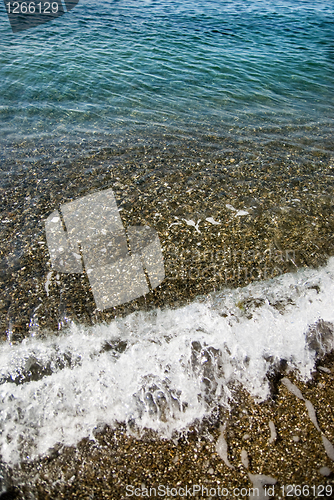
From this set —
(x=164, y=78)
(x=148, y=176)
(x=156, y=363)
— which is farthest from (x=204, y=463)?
(x=164, y=78)

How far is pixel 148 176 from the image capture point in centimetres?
894

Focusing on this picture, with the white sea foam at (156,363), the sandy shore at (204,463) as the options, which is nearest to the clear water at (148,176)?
the white sea foam at (156,363)

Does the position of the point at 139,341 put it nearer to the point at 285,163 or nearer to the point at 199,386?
the point at 199,386

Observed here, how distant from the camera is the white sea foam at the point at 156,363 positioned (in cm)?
432

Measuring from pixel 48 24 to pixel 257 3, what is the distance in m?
17.4

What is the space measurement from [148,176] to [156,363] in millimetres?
5548

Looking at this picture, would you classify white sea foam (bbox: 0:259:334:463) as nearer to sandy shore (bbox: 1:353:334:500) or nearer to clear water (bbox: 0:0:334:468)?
clear water (bbox: 0:0:334:468)

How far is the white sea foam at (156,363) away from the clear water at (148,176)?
2cm

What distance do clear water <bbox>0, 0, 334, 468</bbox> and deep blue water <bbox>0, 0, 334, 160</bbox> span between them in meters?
0.10

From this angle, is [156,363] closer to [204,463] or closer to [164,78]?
[204,463]

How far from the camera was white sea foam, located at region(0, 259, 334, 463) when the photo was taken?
432 centimetres

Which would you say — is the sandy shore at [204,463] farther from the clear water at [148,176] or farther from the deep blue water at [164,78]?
the deep blue water at [164,78]

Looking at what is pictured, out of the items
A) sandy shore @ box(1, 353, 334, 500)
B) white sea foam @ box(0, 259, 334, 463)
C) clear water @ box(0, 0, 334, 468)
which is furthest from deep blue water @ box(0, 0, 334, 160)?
sandy shore @ box(1, 353, 334, 500)

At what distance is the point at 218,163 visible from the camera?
31.3ft
